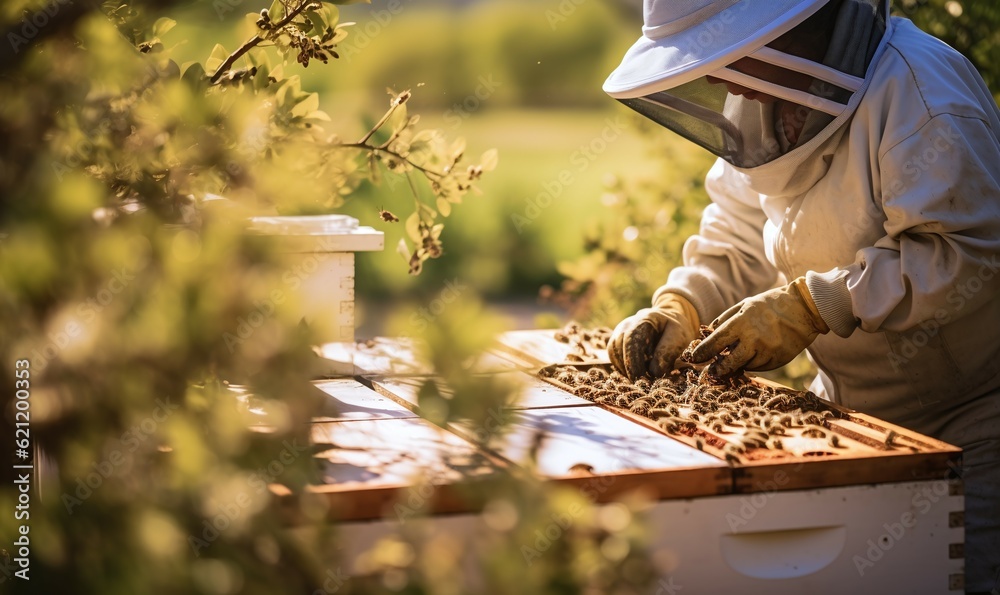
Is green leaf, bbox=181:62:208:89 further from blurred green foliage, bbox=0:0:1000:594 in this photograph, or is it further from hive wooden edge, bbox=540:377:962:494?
hive wooden edge, bbox=540:377:962:494

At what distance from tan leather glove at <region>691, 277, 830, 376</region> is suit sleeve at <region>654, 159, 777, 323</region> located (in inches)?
16.7

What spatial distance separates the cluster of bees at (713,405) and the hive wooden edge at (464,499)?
0.27 ft

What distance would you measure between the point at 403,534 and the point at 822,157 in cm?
163

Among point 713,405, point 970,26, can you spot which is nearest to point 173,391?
point 713,405

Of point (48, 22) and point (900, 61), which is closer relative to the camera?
point (48, 22)

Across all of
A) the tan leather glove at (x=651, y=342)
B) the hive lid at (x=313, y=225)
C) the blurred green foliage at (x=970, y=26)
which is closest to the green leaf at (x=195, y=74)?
the hive lid at (x=313, y=225)

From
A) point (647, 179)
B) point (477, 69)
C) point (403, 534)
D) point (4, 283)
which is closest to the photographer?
point (4, 283)

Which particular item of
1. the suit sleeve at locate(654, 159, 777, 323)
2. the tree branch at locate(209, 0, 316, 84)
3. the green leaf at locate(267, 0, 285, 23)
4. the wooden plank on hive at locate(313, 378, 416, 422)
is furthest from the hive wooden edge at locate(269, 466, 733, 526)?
the suit sleeve at locate(654, 159, 777, 323)

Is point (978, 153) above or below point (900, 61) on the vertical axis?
below

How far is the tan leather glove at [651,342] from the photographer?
A: 2166 millimetres

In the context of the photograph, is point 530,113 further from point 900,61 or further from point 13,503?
point 13,503

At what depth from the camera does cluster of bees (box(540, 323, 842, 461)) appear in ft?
5.31

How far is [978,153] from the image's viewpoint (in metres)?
1.96

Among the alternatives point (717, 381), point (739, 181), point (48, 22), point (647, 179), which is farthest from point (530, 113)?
point (48, 22)
